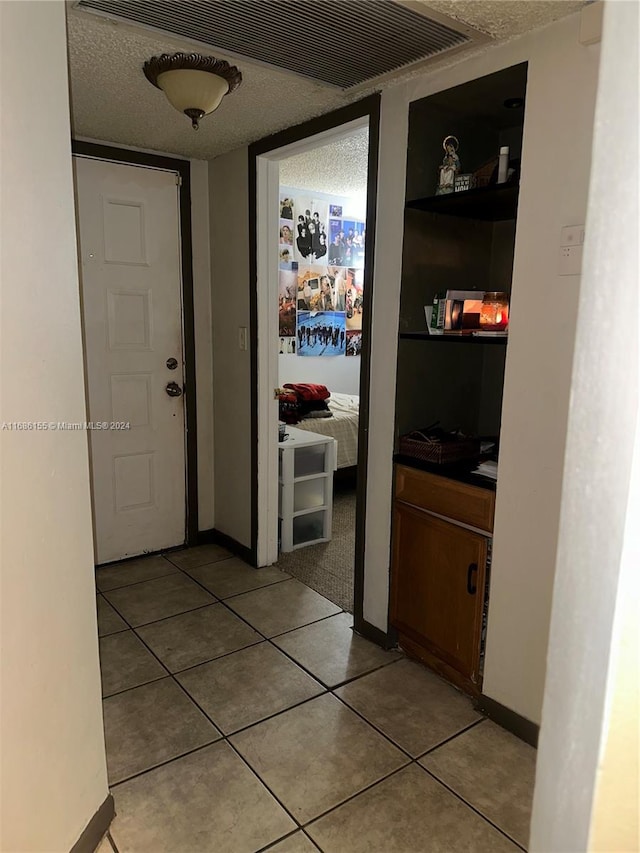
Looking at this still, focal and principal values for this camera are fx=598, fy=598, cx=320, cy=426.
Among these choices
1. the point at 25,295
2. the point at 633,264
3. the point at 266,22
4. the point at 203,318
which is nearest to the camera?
the point at 633,264

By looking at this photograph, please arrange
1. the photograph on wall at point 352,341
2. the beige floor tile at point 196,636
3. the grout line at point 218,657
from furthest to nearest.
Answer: the photograph on wall at point 352,341, the beige floor tile at point 196,636, the grout line at point 218,657

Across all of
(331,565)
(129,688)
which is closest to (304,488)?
(331,565)

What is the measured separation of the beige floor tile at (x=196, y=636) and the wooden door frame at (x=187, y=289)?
0.87 m

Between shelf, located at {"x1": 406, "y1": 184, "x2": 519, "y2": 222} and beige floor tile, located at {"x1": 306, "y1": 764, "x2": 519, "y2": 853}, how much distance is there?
6.22ft

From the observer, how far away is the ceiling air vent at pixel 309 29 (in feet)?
5.26

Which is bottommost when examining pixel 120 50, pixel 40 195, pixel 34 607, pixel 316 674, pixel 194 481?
pixel 316 674

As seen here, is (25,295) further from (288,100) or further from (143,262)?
(143,262)

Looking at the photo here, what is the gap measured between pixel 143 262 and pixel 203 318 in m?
0.44

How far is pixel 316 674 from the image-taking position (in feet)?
7.68

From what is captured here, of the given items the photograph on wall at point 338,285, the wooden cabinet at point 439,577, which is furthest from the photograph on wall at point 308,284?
the wooden cabinet at point 439,577

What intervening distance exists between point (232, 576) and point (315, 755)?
1377mm

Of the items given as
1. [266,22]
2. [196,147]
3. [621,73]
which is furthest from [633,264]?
[196,147]

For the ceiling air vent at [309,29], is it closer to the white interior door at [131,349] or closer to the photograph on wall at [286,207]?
the white interior door at [131,349]

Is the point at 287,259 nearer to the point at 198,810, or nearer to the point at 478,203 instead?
the point at 478,203
